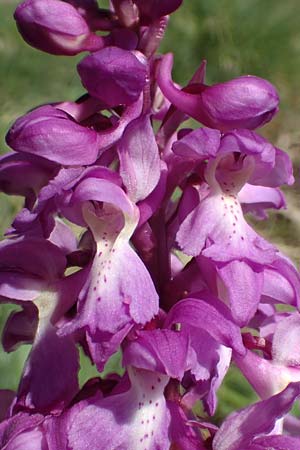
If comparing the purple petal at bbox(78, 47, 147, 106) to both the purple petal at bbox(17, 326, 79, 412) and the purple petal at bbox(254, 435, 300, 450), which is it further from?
the purple petal at bbox(254, 435, 300, 450)

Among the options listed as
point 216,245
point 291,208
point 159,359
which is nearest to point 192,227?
point 216,245

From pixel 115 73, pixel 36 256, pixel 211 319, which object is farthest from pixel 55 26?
pixel 211 319

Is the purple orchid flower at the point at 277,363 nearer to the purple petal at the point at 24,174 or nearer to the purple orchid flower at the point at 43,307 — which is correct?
the purple orchid flower at the point at 43,307

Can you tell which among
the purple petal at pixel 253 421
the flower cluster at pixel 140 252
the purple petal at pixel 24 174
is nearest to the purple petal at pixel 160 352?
the flower cluster at pixel 140 252

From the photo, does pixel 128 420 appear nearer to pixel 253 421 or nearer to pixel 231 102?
pixel 253 421

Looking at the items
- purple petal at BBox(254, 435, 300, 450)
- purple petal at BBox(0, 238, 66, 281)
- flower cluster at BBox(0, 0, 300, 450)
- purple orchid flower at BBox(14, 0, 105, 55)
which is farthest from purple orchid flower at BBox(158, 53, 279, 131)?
purple petal at BBox(254, 435, 300, 450)

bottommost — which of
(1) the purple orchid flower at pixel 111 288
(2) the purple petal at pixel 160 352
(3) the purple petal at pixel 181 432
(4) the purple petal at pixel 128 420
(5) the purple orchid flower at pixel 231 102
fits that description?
(3) the purple petal at pixel 181 432
